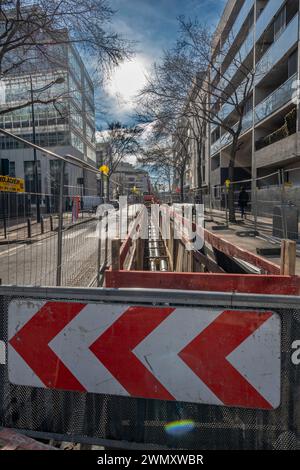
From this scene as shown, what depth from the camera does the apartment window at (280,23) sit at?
20.1m

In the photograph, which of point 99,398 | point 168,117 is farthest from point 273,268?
point 168,117

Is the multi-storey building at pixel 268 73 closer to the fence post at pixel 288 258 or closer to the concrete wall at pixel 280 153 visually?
the concrete wall at pixel 280 153

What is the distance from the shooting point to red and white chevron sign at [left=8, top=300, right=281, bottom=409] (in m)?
2.14

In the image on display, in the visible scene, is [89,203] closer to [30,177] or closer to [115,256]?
[30,177]

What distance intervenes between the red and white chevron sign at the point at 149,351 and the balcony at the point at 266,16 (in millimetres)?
23761

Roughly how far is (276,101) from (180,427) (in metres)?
22.9

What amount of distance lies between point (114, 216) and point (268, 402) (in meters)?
6.71

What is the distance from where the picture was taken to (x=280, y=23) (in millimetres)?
20828

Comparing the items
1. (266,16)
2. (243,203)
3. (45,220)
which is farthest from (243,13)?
(45,220)

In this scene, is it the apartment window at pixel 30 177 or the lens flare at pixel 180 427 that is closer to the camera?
the lens flare at pixel 180 427

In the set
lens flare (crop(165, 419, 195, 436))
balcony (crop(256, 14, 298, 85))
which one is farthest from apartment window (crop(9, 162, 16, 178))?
balcony (crop(256, 14, 298, 85))

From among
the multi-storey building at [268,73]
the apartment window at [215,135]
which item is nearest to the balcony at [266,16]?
the multi-storey building at [268,73]

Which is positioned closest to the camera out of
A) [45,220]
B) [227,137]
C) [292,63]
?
[45,220]

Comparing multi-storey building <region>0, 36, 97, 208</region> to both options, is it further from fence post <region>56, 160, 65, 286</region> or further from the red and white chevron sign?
the red and white chevron sign
